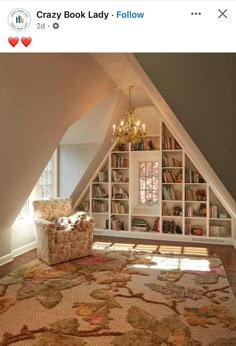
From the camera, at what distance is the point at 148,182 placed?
252 inches

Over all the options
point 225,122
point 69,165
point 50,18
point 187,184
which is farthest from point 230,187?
point 69,165

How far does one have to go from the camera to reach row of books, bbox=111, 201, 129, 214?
6.39 metres

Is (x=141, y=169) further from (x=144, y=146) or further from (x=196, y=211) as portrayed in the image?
(x=196, y=211)

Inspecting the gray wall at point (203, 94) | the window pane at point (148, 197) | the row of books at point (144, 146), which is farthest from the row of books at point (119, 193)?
the gray wall at point (203, 94)

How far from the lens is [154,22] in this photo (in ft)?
3.78

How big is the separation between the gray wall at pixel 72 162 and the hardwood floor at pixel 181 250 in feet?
4.19

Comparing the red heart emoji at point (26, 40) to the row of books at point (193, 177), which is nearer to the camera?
the red heart emoji at point (26, 40)

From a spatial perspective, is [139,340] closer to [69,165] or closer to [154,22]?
[154,22]

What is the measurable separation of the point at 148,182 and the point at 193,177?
1028 millimetres

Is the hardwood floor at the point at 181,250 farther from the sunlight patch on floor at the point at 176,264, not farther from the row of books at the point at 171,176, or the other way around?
the row of books at the point at 171,176

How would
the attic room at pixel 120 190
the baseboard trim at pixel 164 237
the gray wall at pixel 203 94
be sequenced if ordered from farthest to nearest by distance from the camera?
the baseboard trim at pixel 164 237 < the attic room at pixel 120 190 < the gray wall at pixel 203 94

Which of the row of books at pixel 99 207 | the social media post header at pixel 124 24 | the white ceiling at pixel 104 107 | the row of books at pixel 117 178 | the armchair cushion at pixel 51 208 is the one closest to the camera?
the social media post header at pixel 124 24

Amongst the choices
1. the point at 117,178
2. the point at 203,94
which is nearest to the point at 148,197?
the point at 117,178

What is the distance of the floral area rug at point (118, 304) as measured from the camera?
2.34m
